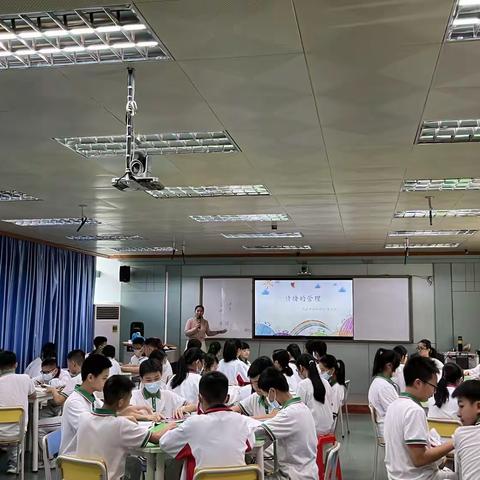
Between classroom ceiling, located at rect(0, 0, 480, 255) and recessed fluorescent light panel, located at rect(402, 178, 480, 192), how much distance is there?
0.20 m

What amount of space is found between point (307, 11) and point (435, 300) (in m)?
10.1

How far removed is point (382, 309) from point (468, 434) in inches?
353

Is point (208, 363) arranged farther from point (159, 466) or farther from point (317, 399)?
point (159, 466)

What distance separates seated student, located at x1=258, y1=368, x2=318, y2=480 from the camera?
3.47 metres

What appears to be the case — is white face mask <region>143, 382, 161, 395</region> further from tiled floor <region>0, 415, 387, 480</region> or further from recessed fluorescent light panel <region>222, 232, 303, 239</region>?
recessed fluorescent light panel <region>222, 232, 303, 239</region>

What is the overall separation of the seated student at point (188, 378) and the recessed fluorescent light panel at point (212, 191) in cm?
166

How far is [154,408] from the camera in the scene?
4.61 metres

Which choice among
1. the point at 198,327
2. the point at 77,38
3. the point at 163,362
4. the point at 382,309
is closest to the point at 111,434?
the point at 77,38

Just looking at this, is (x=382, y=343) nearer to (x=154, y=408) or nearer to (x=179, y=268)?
(x=179, y=268)

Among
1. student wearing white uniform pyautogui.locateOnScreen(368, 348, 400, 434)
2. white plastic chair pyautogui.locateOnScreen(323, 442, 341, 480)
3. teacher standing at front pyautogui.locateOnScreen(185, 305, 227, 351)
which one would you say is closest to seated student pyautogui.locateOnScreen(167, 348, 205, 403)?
student wearing white uniform pyautogui.locateOnScreen(368, 348, 400, 434)

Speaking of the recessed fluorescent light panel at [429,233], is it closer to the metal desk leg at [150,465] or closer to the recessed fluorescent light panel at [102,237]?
the recessed fluorescent light panel at [102,237]

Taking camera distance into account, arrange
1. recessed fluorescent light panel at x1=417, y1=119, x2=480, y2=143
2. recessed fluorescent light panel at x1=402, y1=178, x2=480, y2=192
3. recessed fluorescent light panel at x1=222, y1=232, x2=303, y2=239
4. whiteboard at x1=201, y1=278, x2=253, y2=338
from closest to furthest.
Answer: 1. recessed fluorescent light panel at x1=417, y1=119, x2=480, y2=143
2. recessed fluorescent light panel at x1=402, y1=178, x2=480, y2=192
3. recessed fluorescent light panel at x1=222, y1=232, x2=303, y2=239
4. whiteboard at x1=201, y1=278, x2=253, y2=338

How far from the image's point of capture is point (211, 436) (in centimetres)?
307

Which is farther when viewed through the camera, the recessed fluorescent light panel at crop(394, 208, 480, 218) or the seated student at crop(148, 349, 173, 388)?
the recessed fluorescent light panel at crop(394, 208, 480, 218)
